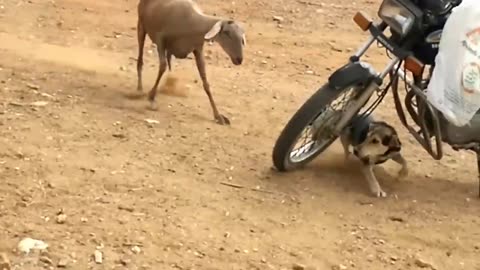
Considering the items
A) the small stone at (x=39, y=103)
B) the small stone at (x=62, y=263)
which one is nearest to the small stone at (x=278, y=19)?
the small stone at (x=39, y=103)

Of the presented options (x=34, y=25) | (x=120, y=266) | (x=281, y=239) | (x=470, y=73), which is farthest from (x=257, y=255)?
(x=34, y=25)

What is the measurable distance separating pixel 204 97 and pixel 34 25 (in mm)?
1875

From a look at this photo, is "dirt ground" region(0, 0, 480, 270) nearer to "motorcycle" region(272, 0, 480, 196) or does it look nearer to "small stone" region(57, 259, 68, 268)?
"small stone" region(57, 259, 68, 268)

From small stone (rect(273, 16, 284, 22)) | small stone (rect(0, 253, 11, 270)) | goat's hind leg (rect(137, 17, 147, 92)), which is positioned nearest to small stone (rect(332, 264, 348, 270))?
small stone (rect(0, 253, 11, 270))

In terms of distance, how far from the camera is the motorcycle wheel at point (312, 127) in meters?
4.74

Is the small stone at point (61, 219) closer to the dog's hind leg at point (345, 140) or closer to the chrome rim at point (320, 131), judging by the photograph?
the chrome rim at point (320, 131)

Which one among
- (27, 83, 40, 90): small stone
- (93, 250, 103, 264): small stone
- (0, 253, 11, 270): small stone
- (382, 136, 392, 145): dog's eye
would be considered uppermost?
(382, 136, 392, 145): dog's eye

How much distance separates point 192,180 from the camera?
485 centimetres

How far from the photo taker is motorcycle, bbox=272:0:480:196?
4.59 meters

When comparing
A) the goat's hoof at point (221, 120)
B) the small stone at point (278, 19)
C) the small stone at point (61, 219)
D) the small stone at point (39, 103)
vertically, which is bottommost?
the small stone at point (278, 19)

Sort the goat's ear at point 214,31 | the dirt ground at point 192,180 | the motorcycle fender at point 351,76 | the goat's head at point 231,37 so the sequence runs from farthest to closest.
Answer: the goat's head at point 231,37
the goat's ear at point 214,31
the motorcycle fender at point 351,76
the dirt ground at point 192,180

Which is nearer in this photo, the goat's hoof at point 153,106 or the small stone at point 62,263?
the small stone at point 62,263

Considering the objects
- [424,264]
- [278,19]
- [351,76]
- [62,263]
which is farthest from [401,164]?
[278,19]

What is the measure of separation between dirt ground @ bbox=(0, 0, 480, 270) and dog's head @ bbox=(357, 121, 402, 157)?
0.71ft
